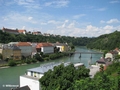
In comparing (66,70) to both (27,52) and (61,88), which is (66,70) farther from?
(27,52)

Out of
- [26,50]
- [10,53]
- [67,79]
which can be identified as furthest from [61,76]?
[26,50]

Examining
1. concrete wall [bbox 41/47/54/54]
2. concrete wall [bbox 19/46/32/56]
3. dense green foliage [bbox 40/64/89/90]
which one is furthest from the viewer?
concrete wall [bbox 41/47/54/54]

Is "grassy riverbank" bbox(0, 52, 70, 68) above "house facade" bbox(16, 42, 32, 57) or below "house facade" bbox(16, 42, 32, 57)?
below

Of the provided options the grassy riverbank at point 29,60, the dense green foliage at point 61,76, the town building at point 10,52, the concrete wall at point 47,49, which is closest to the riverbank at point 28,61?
the grassy riverbank at point 29,60

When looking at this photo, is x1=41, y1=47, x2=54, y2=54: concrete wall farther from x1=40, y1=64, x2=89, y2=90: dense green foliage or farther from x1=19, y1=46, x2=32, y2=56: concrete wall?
x1=40, y1=64, x2=89, y2=90: dense green foliage

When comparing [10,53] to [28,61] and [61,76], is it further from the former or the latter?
[61,76]

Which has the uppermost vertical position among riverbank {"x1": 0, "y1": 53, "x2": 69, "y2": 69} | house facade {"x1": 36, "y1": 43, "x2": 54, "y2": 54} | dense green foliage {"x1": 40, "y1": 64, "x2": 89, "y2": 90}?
house facade {"x1": 36, "y1": 43, "x2": 54, "y2": 54}

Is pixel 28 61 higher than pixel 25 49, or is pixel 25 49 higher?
pixel 25 49

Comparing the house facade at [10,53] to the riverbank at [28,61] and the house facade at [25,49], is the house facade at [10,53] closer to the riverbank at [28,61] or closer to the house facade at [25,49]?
the riverbank at [28,61]

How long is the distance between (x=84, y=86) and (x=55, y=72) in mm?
3261

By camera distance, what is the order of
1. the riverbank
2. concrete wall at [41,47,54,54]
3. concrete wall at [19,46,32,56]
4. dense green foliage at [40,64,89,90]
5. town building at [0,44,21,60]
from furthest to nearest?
concrete wall at [41,47,54,54], concrete wall at [19,46,32,56], town building at [0,44,21,60], the riverbank, dense green foliage at [40,64,89,90]

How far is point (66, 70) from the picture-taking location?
8266mm

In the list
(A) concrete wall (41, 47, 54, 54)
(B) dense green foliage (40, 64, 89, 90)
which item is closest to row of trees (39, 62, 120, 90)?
(B) dense green foliage (40, 64, 89, 90)

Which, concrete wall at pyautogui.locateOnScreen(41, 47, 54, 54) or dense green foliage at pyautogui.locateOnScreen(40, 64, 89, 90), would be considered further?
A: concrete wall at pyautogui.locateOnScreen(41, 47, 54, 54)
